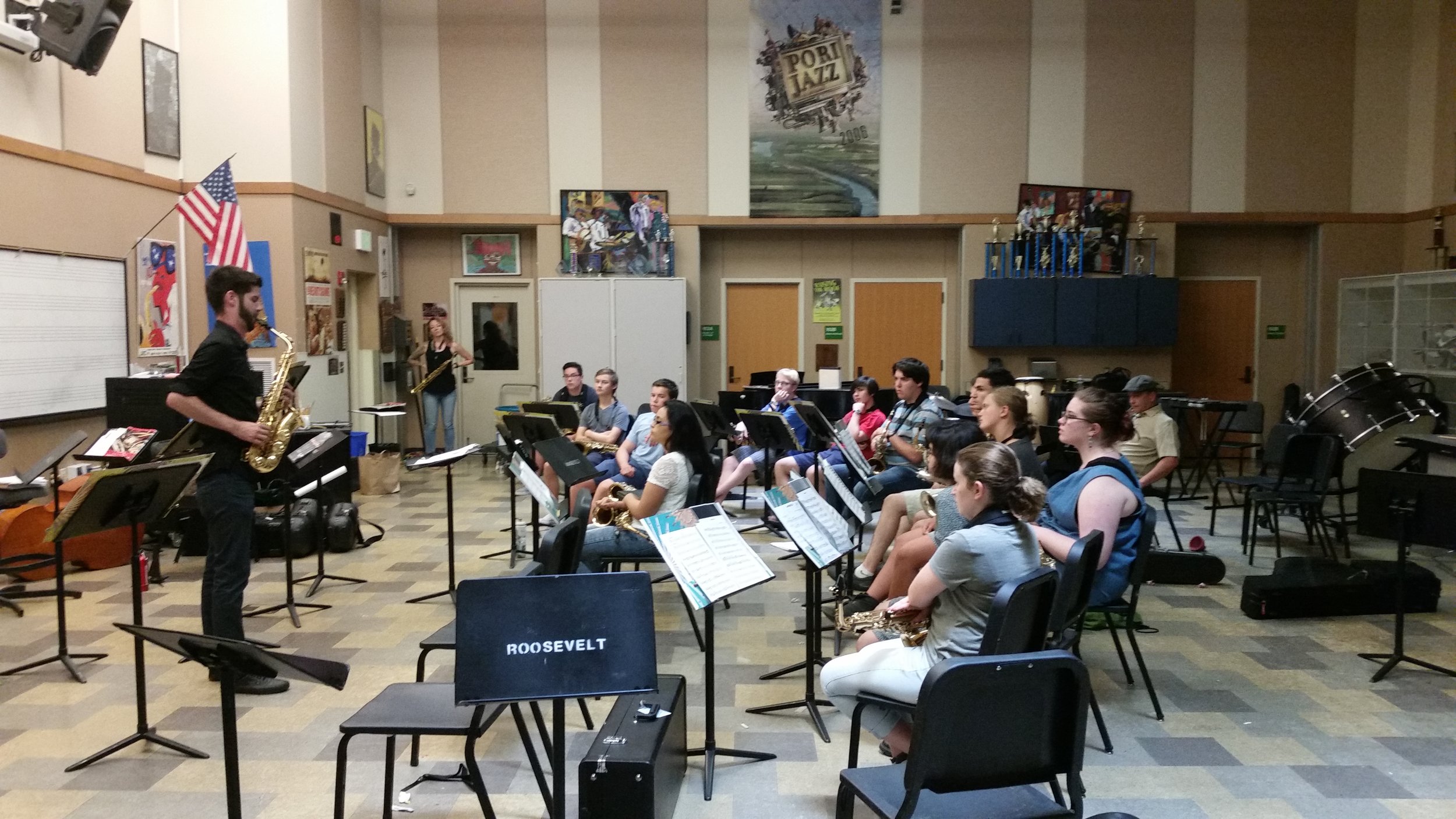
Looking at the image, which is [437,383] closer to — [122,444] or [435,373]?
[435,373]

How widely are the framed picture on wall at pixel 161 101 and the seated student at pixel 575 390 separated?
4.31 m

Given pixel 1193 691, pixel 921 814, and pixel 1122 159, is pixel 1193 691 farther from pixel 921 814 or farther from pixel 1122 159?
pixel 1122 159

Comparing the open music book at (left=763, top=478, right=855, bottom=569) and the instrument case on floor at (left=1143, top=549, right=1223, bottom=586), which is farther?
the instrument case on floor at (left=1143, top=549, right=1223, bottom=586)

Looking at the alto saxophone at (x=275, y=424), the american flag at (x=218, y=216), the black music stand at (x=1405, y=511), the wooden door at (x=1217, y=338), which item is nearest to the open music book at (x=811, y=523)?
the alto saxophone at (x=275, y=424)

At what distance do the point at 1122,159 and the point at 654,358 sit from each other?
20.6 feet

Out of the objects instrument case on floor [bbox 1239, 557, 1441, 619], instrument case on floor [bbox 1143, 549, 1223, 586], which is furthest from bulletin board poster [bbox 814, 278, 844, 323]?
instrument case on floor [bbox 1239, 557, 1441, 619]

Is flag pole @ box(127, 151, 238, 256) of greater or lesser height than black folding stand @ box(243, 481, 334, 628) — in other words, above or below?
above

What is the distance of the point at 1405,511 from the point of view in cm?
447

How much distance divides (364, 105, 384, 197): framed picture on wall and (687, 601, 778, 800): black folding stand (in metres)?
9.59

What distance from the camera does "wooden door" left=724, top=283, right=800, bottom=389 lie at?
12906 millimetres

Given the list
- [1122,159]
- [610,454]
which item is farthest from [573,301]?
[1122,159]

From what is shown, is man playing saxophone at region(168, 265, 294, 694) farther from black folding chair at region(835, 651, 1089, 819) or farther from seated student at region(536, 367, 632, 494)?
black folding chair at region(835, 651, 1089, 819)

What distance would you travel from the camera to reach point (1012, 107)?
12.2m

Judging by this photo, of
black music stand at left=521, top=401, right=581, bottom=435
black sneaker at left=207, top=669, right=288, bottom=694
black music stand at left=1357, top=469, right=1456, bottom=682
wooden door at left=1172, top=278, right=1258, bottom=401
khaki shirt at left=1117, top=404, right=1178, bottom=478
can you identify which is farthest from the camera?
wooden door at left=1172, top=278, right=1258, bottom=401
